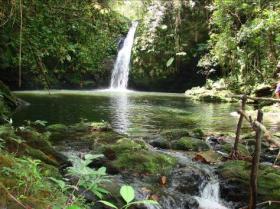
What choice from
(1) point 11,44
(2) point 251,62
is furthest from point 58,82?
(1) point 11,44

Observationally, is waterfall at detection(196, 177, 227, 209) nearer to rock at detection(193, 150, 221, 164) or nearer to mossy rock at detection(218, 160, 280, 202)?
mossy rock at detection(218, 160, 280, 202)

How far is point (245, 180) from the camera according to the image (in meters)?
6.47

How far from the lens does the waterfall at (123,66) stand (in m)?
32.5

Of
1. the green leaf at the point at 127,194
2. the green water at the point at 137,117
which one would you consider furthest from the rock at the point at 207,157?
the green leaf at the point at 127,194

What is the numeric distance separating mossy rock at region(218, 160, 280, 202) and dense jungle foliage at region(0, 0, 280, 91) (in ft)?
5.15

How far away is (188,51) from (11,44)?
25074mm

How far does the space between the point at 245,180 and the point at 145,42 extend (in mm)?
26112

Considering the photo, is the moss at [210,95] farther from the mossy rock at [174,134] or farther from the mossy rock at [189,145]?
the mossy rock at [189,145]

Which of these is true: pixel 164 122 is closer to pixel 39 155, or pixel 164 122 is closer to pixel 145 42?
pixel 39 155

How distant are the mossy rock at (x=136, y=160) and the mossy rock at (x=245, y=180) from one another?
0.94 meters

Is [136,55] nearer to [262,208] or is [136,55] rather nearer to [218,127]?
[218,127]

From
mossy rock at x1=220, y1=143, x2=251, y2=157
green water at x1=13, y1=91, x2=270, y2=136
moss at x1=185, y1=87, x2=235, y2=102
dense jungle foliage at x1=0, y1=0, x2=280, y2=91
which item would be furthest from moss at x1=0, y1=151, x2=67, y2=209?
moss at x1=185, y1=87, x2=235, y2=102

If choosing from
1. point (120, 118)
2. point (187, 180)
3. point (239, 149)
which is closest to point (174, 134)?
point (239, 149)

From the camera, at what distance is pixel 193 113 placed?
16.9m
